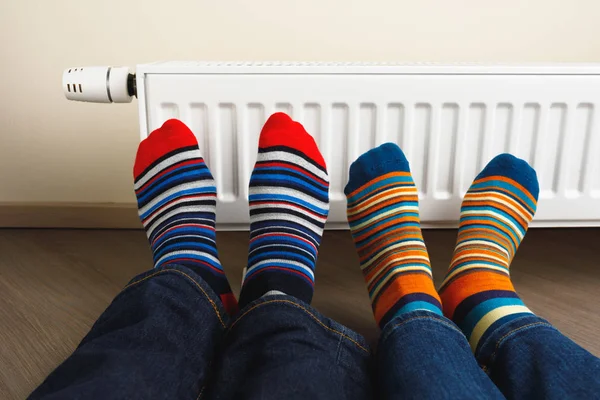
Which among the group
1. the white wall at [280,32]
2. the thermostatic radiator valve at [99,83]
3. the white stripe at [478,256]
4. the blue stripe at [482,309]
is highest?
the white wall at [280,32]

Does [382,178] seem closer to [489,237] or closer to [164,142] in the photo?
[489,237]

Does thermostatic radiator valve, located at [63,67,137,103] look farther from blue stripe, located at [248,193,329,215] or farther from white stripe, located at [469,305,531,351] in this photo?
white stripe, located at [469,305,531,351]

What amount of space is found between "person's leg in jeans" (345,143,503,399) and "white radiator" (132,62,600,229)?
30mm

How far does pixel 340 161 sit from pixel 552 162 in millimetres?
284

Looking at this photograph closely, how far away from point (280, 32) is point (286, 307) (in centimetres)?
54

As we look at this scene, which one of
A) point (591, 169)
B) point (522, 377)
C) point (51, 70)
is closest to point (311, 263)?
point (522, 377)

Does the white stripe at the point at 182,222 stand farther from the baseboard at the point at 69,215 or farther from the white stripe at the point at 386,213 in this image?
the baseboard at the point at 69,215

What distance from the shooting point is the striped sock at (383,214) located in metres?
0.65

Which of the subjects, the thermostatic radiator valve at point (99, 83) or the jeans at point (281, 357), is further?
the thermostatic radiator valve at point (99, 83)

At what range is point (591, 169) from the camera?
713mm

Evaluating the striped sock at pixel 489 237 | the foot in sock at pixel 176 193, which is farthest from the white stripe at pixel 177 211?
the striped sock at pixel 489 237

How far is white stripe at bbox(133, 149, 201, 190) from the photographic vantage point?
685mm

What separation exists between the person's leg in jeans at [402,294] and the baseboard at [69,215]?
0.46m

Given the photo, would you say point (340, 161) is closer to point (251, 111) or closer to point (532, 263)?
point (251, 111)
